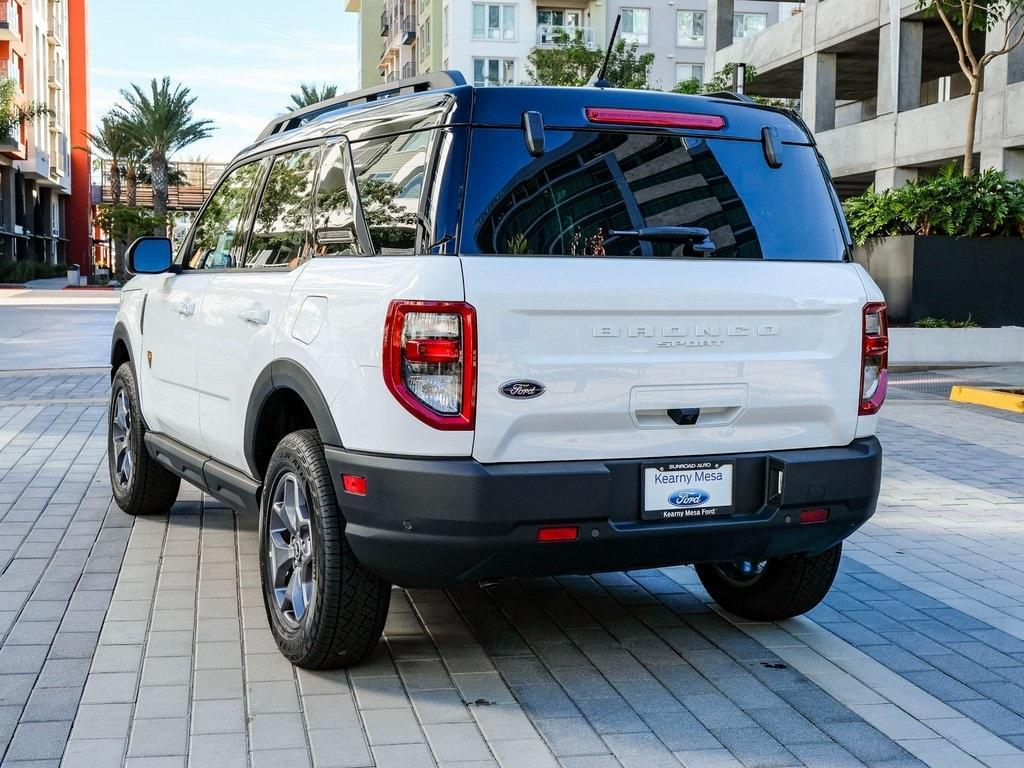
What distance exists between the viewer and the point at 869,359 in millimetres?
4574

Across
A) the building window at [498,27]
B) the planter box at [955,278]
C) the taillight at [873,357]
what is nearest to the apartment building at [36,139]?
the building window at [498,27]

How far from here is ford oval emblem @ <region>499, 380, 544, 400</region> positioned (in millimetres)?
3924

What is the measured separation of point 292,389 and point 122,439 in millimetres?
2994

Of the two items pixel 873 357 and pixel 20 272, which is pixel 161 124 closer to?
pixel 20 272

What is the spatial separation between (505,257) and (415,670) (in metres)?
1.53

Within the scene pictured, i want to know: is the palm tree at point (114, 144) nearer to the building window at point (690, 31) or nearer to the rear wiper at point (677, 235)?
the building window at point (690, 31)

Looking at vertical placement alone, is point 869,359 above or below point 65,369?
above

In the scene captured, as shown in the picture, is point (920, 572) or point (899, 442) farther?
point (899, 442)

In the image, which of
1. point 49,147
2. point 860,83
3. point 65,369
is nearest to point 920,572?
point 65,369

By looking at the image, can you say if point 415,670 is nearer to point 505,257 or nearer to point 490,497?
point 490,497

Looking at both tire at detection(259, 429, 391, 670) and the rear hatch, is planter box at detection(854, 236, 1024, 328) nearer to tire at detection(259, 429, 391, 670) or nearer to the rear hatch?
the rear hatch

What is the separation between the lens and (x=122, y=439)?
281 inches

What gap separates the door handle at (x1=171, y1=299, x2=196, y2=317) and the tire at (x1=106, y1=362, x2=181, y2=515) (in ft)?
2.88

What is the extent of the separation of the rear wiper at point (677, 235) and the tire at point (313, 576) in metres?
1.27
